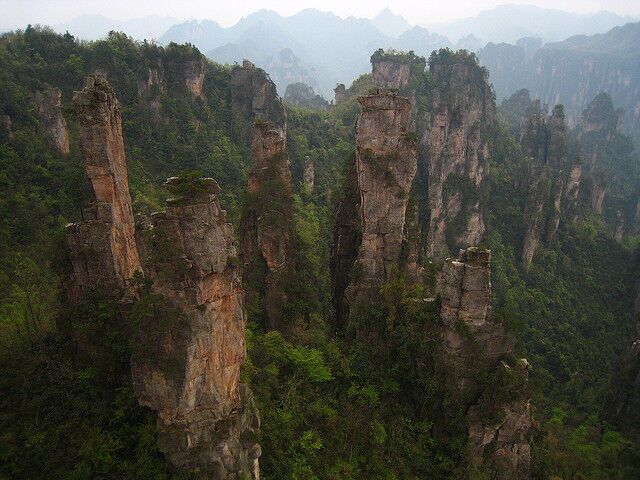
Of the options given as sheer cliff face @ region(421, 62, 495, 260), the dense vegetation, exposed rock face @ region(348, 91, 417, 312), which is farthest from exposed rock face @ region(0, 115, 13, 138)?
sheer cliff face @ region(421, 62, 495, 260)

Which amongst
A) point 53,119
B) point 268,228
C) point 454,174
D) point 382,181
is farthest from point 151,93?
point 382,181

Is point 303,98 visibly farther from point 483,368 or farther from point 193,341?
point 193,341

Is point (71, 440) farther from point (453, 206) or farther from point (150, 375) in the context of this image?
point (453, 206)

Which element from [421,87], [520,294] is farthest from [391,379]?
[421,87]

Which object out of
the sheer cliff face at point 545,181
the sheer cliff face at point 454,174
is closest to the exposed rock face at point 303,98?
the sheer cliff face at point 545,181

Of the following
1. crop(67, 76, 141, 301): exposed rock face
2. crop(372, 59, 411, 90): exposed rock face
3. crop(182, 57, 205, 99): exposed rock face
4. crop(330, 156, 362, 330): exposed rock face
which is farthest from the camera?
crop(372, 59, 411, 90): exposed rock face

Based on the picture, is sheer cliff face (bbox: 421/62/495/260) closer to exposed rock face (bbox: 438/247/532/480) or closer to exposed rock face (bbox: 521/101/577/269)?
exposed rock face (bbox: 521/101/577/269)

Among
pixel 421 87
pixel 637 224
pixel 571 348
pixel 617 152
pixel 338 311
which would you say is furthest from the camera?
pixel 617 152
